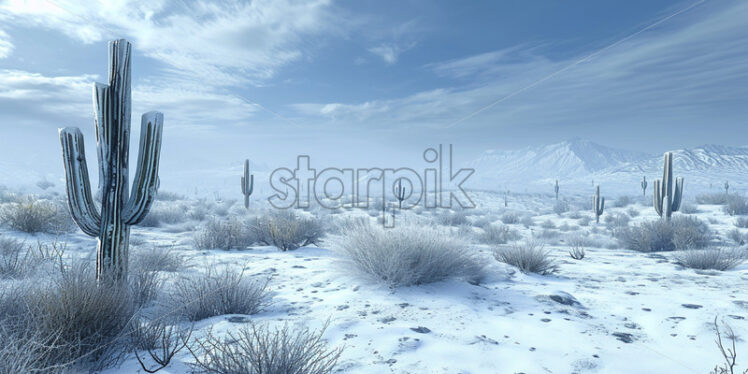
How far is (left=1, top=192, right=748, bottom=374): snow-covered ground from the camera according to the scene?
254 cm

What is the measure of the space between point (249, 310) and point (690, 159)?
8208 inches

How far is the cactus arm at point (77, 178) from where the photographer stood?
352 cm

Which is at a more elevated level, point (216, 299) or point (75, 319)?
point (75, 319)

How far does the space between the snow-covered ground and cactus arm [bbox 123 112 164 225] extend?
1.28 m

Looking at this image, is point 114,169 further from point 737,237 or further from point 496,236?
point 737,237

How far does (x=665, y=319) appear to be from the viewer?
343cm

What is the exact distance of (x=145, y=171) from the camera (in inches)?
152

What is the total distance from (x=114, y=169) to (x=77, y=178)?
12.3 inches

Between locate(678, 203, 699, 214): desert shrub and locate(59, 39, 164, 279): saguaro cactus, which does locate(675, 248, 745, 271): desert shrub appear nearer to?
locate(59, 39, 164, 279): saguaro cactus

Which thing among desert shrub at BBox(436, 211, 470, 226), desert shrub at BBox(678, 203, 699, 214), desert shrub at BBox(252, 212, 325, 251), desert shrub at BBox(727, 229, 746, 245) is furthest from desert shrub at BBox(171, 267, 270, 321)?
desert shrub at BBox(678, 203, 699, 214)

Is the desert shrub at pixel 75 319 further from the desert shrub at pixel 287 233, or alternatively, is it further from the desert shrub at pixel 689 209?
the desert shrub at pixel 689 209

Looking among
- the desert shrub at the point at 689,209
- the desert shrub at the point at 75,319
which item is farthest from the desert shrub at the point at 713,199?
the desert shrub at the point at 75,319

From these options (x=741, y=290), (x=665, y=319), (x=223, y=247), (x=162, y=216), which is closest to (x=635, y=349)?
(x=665, y=319)

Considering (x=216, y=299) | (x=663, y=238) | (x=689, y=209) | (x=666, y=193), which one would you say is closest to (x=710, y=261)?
(x=663, y=238)
